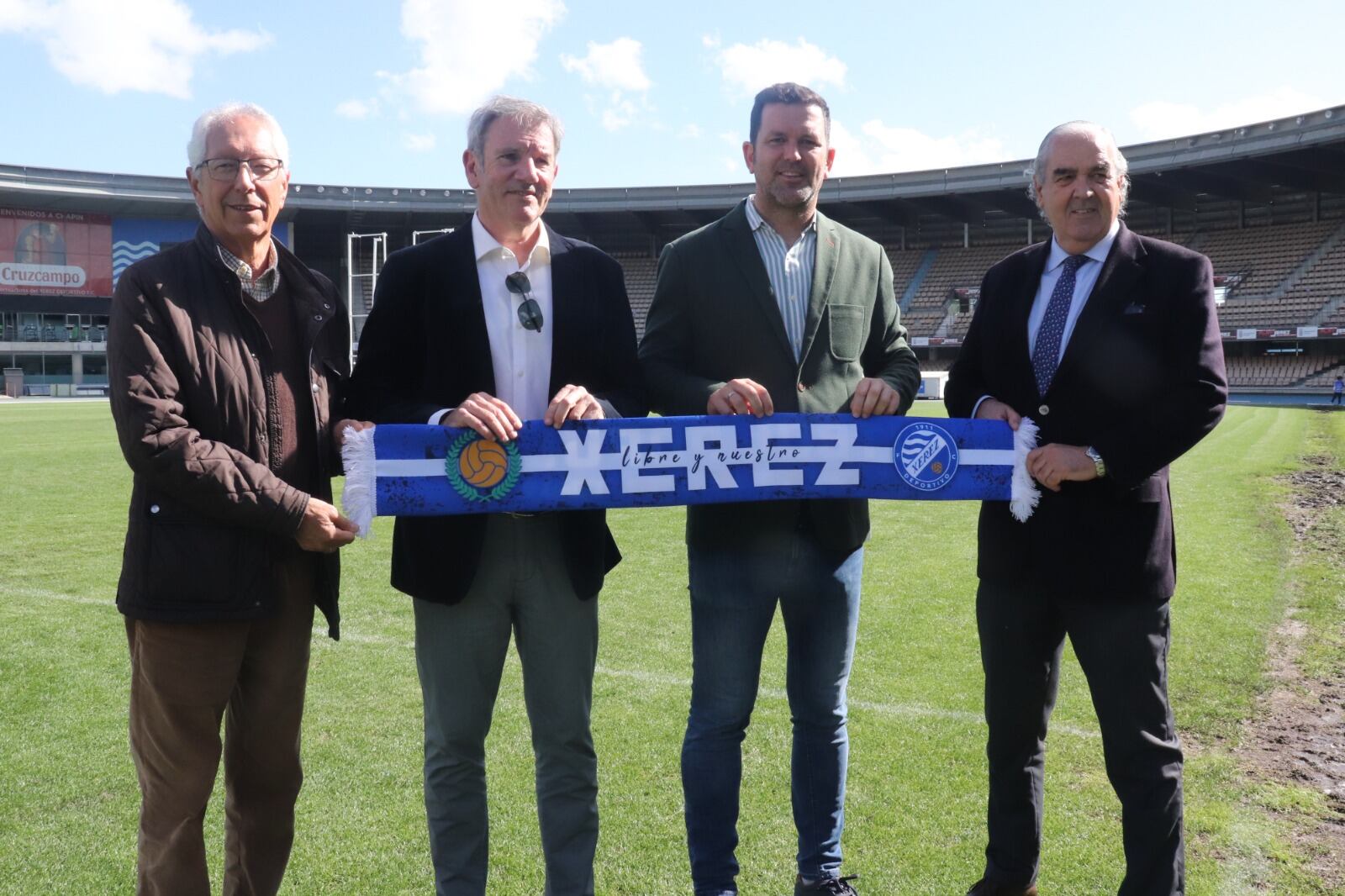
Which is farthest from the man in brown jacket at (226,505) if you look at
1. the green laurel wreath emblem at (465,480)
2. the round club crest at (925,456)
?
the round club crest at (925,456)

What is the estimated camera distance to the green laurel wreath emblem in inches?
94.5

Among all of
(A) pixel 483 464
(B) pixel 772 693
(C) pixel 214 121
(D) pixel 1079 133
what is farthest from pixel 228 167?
(B) pixel 772 693

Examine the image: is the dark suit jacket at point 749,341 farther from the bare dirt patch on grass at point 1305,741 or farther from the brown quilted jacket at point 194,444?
the bare dirt patch on grass at point 1305,741

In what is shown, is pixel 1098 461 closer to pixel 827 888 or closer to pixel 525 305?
pixel 827 888

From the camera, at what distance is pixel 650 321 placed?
273 cm

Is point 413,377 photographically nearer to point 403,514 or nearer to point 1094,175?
point 403,514

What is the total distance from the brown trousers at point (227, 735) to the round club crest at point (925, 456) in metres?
1.62

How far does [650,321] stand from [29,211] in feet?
169

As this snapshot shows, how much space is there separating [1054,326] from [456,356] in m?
1.59

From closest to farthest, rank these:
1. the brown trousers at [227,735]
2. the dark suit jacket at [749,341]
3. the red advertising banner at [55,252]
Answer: the brown trousers at [227,735] < the dark suit jacket at [749,341] < the red advertising banner at [55,252]

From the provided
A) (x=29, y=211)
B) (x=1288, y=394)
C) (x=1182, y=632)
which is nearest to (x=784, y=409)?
(x=1182, y=632)

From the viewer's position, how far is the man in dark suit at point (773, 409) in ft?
8.49

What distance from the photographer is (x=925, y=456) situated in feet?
8.78

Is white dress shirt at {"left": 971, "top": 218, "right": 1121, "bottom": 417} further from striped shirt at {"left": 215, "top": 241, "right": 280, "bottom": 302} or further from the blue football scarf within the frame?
striped shirt at {"left": 215, "top": 241, "right": 280, "bottom": 302}
